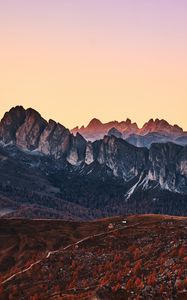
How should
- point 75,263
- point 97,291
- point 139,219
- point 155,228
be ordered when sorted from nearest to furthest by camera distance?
point 97,291 → point 75,263 → point 155,228 → point 139,219

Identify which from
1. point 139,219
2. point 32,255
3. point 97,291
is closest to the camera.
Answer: point 97,291

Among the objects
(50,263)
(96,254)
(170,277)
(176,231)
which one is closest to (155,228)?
(176,231)

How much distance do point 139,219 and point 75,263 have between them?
221 ft

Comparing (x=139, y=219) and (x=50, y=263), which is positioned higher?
(x=139, y=219)

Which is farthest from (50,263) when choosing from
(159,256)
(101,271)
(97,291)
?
(97,291)

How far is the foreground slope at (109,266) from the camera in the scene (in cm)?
8762

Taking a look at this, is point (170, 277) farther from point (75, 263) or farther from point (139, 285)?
point (75, 263)

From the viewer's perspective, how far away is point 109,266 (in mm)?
113000

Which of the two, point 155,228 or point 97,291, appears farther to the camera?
point 155,228

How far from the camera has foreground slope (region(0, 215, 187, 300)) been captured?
287 feet

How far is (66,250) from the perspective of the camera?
138m

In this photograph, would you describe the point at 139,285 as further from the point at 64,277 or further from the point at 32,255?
the point at 32,255

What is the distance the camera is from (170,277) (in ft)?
297

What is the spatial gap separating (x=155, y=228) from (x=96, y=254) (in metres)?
28.1
